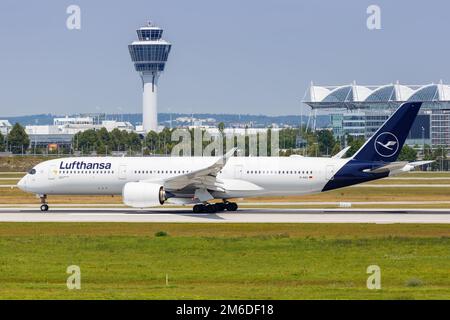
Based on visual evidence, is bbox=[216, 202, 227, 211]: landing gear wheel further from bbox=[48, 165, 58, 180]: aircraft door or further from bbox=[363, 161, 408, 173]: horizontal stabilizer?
bbox=[48, 165, 58, 180]: aircraft door

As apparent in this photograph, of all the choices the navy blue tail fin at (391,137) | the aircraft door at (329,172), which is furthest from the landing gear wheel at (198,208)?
the navy blue tail fin at (391,137)

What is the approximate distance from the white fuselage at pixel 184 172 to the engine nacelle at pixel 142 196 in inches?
128

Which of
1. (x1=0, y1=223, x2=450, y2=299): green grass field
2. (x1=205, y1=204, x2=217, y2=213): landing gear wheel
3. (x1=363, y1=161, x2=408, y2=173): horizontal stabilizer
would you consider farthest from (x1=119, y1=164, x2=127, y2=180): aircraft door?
(x1=363, y1=161, x2=408, y2=173): horizontal stabilizer

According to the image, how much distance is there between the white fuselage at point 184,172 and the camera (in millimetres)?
60875

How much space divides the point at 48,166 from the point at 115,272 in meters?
30.2

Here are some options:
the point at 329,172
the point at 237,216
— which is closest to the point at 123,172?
the point at 237,216

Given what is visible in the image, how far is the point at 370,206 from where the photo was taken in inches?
2576

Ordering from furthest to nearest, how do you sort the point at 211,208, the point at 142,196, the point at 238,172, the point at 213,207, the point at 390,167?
the point at 238,172 < the point at 213,207 < the point at 211,208 < the point at 390,167 < the point at 142,196

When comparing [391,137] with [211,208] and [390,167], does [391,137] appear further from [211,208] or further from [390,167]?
[211,208]

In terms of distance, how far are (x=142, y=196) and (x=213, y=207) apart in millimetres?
5355

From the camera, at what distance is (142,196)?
56.8 meters
